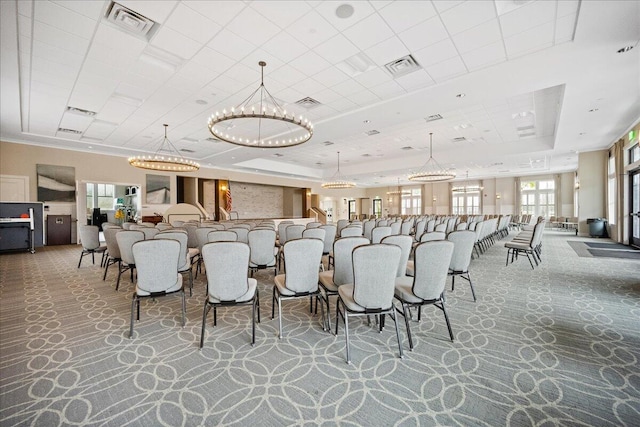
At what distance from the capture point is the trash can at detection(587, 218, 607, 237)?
11.0 meters

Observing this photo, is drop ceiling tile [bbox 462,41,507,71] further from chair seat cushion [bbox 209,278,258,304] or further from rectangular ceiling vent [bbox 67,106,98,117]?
rectangular ceiling vent [bbox 67,106,98,117]

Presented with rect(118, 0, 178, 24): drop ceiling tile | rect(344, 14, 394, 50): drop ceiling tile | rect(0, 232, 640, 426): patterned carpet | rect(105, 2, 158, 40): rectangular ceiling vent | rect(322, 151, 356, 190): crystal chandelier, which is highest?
rect(105, 2, 158, 40): rectangular ceiling vent

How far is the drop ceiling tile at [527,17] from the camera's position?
11.3 feet

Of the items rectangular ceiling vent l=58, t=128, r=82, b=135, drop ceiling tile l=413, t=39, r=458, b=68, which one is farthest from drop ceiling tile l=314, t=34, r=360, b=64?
rectangular ceiling vent l=58, t=128, r=82, b=135

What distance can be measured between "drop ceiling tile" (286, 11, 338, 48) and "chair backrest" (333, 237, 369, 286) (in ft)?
10.1

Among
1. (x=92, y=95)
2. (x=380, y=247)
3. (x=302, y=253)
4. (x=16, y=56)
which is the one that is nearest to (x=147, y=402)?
(x=302, y=253)

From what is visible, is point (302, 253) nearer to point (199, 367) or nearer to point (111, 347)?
point (199, 367)

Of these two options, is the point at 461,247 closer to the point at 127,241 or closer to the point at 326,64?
the point at 326,64

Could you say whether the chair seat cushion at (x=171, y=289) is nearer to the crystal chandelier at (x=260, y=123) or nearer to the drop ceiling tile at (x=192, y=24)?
the crystal chandelier at (x=260, y=123)

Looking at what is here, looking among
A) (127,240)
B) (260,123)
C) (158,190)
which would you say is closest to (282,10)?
(127,240)

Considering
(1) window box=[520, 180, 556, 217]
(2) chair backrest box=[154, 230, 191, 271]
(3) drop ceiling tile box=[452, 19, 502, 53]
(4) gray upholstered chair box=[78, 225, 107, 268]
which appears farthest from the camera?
(1) window box=[520, 180, 556, 217]

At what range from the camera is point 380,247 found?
230cm

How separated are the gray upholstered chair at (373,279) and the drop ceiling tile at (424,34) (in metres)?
3.44

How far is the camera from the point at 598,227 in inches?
435
